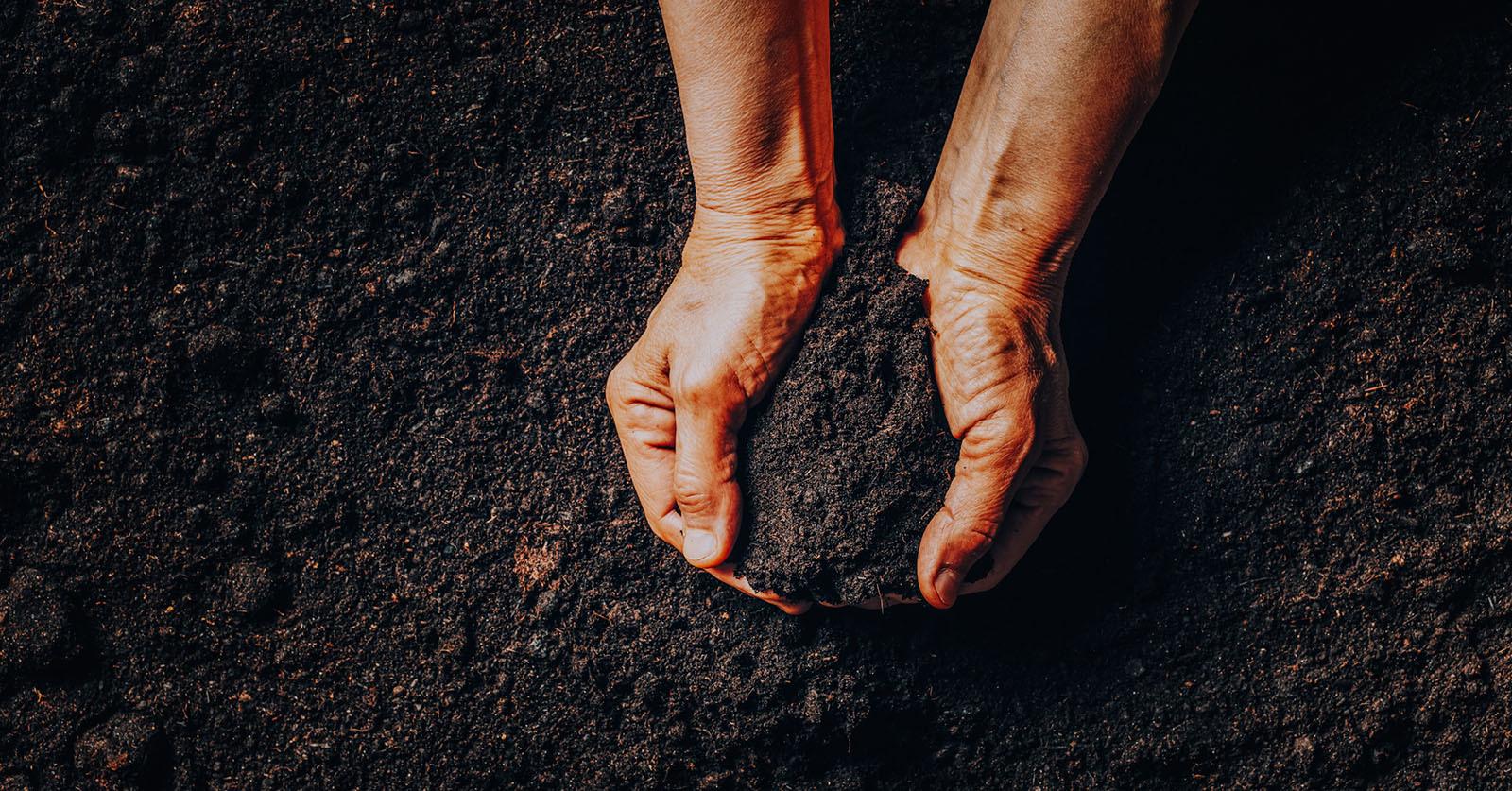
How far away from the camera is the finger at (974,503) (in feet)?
3.33

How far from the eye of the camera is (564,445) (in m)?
1.20

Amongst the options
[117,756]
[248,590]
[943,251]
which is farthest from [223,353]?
[943,251]

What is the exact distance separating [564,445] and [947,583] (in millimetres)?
538

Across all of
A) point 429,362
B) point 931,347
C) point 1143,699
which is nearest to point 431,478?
point 429,362

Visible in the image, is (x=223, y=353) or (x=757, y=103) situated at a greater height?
(x=757, y=103)

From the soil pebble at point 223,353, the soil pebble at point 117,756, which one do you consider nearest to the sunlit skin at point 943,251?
the soil pebble at point 223,353

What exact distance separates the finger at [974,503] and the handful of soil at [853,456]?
19mm

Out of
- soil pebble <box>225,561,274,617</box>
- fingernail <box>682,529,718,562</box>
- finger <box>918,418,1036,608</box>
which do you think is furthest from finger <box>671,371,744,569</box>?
soil pebble <box>225,561,274,617</box>

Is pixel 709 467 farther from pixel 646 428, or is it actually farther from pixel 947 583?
pixel 947 583

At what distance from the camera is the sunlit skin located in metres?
1.02

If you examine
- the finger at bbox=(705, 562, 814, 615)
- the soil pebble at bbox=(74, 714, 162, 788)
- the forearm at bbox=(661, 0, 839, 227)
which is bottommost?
the soil pebble at bbox=(74, 714, 162, 788)

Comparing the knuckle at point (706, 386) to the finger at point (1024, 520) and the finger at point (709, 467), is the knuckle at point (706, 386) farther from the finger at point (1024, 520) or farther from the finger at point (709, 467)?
the finger at point (1024, 520)

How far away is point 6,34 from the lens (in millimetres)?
1172

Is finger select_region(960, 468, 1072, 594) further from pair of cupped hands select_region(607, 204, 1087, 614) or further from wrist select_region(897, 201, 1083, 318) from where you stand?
wrist select_region(897, 201, 1083, 318)
